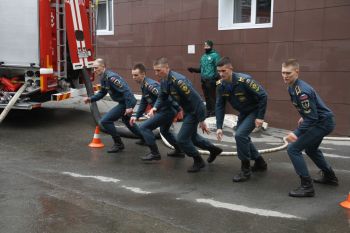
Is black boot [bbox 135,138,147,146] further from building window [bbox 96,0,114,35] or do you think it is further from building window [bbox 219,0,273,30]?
building window [bbox 96,0,114,35]

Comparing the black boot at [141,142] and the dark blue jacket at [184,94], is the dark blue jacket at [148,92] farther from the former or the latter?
the black boot at [141,142]

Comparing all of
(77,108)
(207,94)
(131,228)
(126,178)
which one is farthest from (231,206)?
(77,108)

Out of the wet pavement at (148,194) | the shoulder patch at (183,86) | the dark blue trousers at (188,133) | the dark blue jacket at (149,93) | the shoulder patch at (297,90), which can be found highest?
the shoulder patch at (297,90)

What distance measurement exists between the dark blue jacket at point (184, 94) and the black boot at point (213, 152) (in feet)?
2.47

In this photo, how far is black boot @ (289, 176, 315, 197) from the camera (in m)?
5.49

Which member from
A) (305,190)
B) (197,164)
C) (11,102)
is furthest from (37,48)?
(305,190)

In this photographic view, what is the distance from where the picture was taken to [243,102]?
20.5ft

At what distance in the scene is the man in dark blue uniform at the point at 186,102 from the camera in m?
6.47

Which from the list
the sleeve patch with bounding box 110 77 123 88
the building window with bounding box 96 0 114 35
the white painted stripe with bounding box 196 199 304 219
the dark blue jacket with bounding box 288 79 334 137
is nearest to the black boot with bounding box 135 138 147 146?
the sleeve patch with bounding box 110 77 123 88

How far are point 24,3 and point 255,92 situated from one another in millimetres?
5675

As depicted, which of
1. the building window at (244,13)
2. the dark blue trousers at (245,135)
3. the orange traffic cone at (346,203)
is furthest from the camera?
the building window at (244,13)

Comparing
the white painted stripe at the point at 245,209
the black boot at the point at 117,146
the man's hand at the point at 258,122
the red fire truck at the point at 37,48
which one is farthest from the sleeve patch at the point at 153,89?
the red fire truck at the point at 37,48

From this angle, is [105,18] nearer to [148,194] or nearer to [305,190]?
[148,194]

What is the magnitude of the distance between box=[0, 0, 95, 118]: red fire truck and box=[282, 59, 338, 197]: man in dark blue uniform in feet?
18.8
